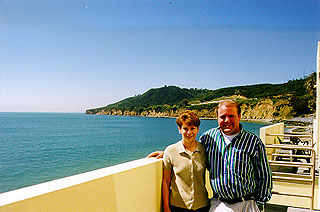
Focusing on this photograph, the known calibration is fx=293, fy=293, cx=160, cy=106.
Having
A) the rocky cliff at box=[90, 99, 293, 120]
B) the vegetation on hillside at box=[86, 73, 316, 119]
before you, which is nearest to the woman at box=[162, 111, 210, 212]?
the rocky cliff at box=[90, 99, 293, 120]

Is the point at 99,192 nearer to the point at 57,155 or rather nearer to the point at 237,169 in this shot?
the point at 237,169

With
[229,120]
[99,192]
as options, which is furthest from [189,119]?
[99,192]

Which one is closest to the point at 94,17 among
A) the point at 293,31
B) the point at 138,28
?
the point at 138,28

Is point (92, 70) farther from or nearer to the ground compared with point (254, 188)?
farther from the ground

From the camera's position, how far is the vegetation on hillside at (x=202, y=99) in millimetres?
75312

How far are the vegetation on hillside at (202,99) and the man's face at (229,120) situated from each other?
2735 inches

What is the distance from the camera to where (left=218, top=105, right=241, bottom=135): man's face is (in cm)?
218

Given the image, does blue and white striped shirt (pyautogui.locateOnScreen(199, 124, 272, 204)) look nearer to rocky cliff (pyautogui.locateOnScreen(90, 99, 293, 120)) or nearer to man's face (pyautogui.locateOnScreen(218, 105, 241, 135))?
man's face (pyautogui.locateOnScreen(218, 105, 241, 135))

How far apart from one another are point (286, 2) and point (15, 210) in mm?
66159

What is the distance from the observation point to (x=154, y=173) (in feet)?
8.23

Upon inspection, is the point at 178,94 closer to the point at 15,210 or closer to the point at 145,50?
the point at 145,50

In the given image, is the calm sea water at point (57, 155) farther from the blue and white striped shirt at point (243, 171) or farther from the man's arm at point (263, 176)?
the man's arm at point (263, 176)

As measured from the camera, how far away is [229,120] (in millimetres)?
2184

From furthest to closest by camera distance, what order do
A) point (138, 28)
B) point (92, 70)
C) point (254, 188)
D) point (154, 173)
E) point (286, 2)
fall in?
point (92, 70)
point (138, 28)
point (286, 2)
point (154, 173)
point (254, 188)
